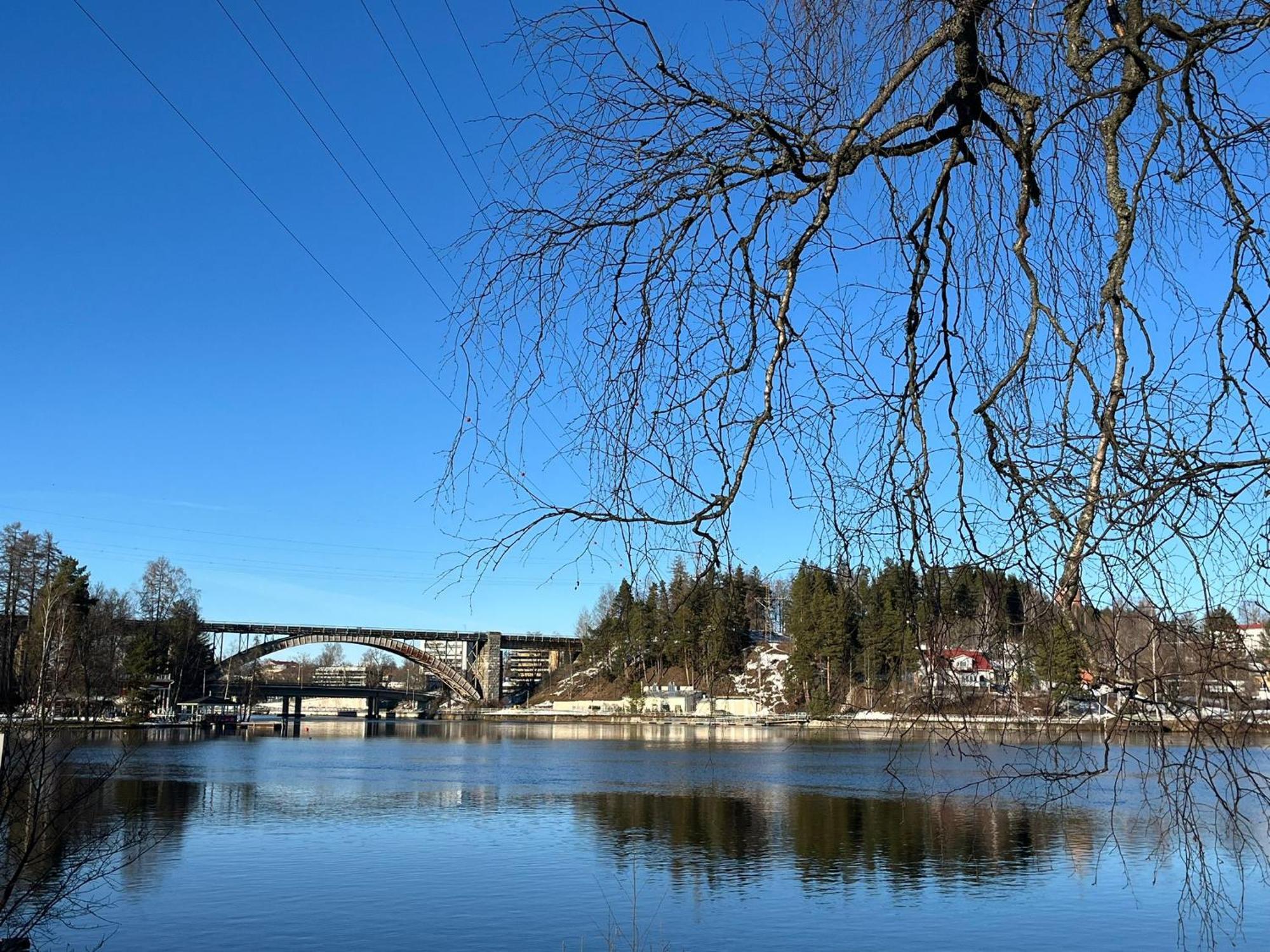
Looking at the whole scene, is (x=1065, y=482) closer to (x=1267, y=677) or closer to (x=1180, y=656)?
(x=1180, y=656)

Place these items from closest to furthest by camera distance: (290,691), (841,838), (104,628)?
1. (841,838)
2. (104,628)
3. (290,691)

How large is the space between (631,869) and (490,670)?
104378 mm

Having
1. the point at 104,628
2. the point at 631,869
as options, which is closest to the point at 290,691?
the point at 104,628

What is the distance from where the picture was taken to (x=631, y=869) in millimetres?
21656

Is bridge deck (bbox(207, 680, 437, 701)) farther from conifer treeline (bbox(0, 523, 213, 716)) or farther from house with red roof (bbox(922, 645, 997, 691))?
house with red roof (bbox(922, 645, 997, 691))

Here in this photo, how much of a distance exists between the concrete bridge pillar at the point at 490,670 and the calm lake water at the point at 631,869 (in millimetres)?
80871

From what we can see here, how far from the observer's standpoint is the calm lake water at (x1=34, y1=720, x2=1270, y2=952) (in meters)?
16.4

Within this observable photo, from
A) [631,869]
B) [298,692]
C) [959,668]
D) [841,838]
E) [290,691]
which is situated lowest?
[841,838]

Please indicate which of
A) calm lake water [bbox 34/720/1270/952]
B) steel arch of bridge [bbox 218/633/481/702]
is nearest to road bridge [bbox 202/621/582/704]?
steel arch of bridge [bbox 218/633/481/702]

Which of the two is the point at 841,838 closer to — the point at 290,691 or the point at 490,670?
the point at 490,670

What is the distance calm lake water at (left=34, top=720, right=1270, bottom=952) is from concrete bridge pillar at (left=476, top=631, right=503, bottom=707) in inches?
3184

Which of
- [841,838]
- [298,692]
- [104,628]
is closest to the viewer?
[841,838]

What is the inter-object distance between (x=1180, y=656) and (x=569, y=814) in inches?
1179

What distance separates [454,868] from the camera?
21.8 meters
